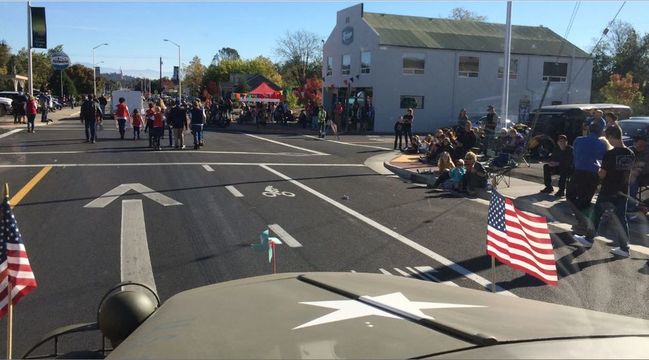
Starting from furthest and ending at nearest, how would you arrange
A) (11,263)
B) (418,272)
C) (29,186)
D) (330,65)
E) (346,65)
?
(330,65) < (346,65) < (29,186) < (418,272) < (11,263)

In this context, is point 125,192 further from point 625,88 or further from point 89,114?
point 89,114

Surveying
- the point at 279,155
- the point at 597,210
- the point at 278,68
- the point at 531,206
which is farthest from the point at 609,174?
the point at 278,68

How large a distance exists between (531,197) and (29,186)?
10.7 meters

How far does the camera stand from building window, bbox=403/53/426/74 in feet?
132

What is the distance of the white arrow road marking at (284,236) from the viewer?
8.05 metres

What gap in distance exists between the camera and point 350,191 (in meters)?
13.1

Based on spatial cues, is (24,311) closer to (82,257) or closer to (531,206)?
(82,257)

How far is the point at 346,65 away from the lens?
44.4 m

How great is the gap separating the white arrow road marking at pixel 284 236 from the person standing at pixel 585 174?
4.50 metres

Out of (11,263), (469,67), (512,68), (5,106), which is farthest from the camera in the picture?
(469,67)

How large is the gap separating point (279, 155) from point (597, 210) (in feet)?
43.3

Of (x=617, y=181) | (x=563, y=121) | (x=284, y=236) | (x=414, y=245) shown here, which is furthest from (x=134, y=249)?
(x=563, y=121)

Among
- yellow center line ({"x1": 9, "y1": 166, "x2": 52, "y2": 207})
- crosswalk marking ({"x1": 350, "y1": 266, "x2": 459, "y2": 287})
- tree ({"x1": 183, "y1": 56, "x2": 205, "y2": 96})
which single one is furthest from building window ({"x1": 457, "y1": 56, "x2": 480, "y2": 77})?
tree ({"x1": 183, "y1": 56, "x2": 205, "y2": 96})

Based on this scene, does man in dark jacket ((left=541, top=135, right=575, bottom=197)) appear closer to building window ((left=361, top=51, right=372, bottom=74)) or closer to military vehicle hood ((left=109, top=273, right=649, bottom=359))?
military vehicle hood ((left=109, top=273, right=649, bottom=359))
